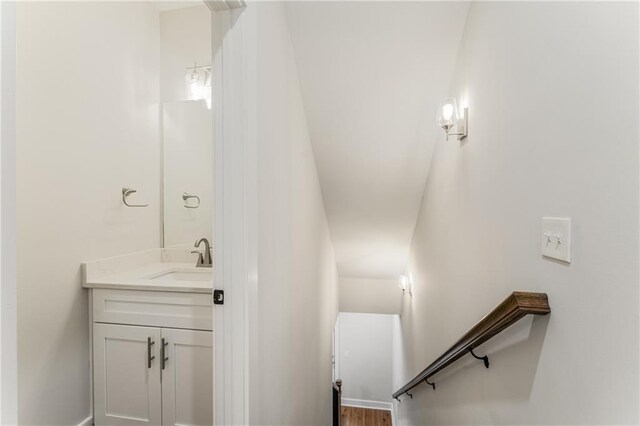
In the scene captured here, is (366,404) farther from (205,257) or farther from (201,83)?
(201,83)

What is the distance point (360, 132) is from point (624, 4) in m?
1.77

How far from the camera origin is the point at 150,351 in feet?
5.66

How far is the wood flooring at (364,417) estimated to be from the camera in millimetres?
6051

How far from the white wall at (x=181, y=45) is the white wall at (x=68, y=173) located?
0.21 meters

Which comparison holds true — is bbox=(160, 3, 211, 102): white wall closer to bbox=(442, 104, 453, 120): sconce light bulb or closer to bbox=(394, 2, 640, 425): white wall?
bbox=(442, 104, 453, 120): sconce light bulb

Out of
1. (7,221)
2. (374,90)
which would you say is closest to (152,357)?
(7,221)

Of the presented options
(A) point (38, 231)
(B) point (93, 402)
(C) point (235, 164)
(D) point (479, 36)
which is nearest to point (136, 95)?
(A) point (38, 231)

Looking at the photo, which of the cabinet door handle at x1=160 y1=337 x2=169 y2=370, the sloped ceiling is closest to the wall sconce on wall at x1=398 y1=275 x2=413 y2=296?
the sloped ceiling

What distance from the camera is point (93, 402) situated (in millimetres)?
1874

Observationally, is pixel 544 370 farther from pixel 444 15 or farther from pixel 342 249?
pixel 342 249

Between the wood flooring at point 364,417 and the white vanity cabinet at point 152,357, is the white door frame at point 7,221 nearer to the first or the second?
the white vanity cabinet at point 152,357

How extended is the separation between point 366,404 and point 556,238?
6.86 m

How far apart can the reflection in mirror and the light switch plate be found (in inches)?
84.4

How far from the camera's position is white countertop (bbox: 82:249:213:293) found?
5.74ft
